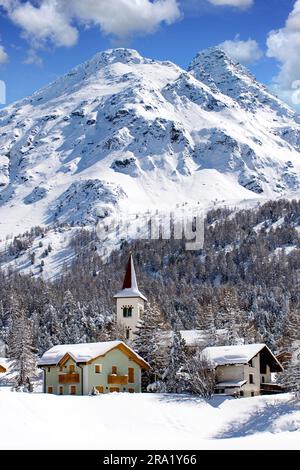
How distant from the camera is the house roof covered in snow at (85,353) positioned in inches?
2931

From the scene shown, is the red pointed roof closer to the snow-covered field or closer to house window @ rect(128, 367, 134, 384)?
house window @ rect(128, 367, 134, 384)

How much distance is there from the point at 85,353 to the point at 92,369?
5.47 feet

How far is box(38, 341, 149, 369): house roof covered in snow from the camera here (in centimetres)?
7444

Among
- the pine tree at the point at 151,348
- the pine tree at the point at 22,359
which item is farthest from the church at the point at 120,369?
the pine tree at the point at 22,359

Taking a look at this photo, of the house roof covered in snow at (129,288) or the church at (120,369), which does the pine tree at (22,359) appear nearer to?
the church at (120,369)

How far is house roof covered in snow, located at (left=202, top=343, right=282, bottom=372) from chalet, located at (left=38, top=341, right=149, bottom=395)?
647cm

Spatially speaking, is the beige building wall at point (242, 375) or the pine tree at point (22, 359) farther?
the pine tree at point (22, 359)

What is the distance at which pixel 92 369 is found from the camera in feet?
244

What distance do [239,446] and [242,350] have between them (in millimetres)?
42421

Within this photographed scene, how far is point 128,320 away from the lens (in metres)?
107
